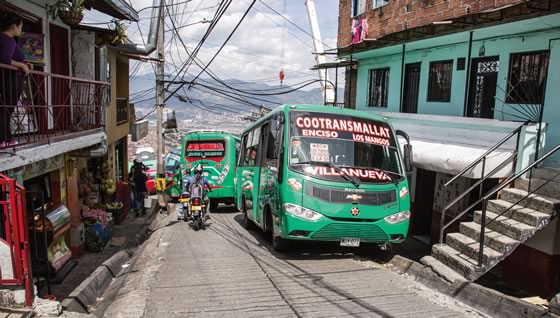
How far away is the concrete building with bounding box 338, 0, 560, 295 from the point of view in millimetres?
7766

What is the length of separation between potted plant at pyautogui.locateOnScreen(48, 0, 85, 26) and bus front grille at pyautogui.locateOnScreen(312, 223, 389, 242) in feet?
22.4

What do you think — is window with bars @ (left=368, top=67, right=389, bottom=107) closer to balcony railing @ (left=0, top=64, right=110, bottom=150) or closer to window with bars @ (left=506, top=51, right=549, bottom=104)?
window with bars @ (left=506, top=51, right=549, bottom=104)

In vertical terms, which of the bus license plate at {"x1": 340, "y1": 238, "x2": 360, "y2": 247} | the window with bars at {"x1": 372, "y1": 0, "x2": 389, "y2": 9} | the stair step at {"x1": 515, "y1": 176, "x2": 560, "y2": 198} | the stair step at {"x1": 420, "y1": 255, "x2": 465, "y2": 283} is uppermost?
the window with bars at {"x1": 372, "y1": 0, "x2": 389, "y2": 9}

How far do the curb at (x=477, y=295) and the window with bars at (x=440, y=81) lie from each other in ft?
21.6

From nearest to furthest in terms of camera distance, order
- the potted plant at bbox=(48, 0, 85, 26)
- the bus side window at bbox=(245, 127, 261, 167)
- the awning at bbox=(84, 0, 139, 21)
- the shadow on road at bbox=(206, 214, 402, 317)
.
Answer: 1. the shadow on road at bbox=(206, 214, 402, 317)
2. the potted plant at bbox=(48, 0, 85, 26)
3. the awning at bbox=(84, 0, 139, 21)
4. the bus side window at bbox=(245, 127, 261, 167)

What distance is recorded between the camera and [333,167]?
7.28m

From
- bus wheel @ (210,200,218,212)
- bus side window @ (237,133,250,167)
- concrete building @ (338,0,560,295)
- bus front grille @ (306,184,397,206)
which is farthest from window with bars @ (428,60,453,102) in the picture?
bus wheel @ (210,200,218,212)

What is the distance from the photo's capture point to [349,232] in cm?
698

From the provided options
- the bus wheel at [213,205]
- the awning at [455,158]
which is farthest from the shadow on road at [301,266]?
the bus wheel at [213,205]

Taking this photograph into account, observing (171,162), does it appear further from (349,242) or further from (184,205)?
(349,242)

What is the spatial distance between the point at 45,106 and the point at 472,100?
32.6ft

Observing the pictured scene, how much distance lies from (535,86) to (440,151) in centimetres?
250

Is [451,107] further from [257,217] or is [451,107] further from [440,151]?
[257,217]

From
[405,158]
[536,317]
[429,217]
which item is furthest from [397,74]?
[536,317]
